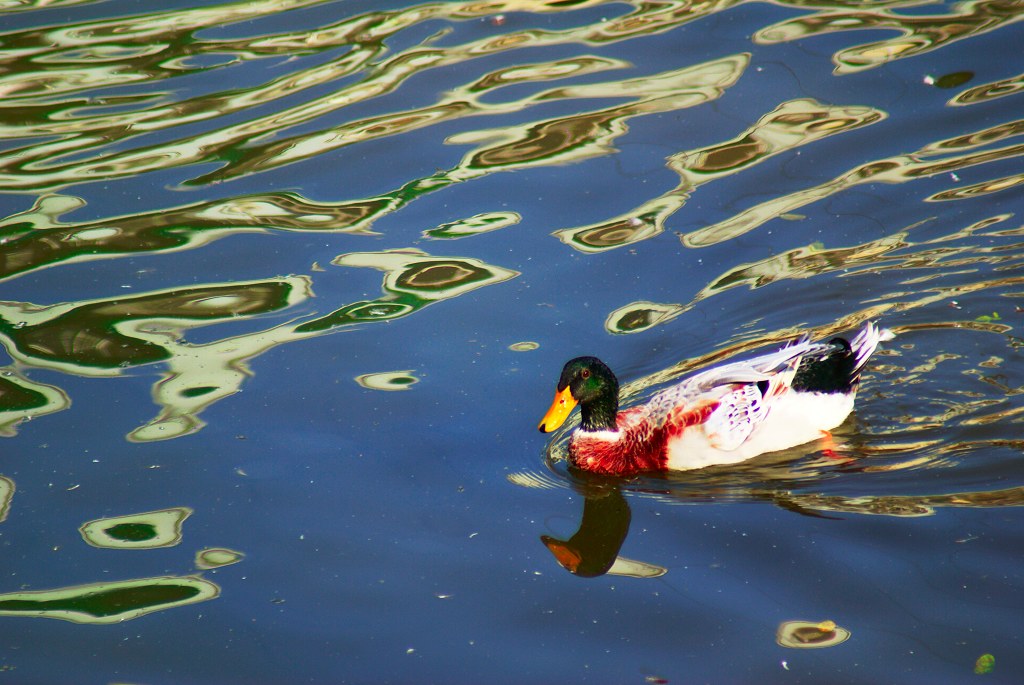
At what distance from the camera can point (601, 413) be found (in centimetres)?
650

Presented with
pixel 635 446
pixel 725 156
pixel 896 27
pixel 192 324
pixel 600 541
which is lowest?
pixel 600 541

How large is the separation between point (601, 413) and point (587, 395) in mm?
169

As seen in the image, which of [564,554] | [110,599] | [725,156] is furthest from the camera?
[725,156]

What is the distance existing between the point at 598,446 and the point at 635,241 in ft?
7.06

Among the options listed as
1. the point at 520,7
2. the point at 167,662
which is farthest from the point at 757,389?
the point at 520,7

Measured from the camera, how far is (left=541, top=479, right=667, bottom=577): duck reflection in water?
547 centimetres

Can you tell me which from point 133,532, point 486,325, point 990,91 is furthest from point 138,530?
point 990,91

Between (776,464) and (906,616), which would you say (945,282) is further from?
(906,616)

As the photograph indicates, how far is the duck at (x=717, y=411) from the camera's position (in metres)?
6.34

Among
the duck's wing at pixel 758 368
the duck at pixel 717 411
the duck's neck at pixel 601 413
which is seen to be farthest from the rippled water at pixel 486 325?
the duck's wing at pixel 758 368

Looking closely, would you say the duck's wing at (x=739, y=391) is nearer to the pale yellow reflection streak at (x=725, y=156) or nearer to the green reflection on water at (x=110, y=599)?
the pale yellow reflection streak at (x=725, y=156)

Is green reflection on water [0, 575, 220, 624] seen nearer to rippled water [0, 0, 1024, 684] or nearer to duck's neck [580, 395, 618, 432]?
rippled water [0, 0, 1024, 684]

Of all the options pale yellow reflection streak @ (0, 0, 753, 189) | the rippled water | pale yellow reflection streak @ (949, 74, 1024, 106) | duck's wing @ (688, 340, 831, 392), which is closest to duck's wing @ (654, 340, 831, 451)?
duck's wing @ (688, 340, 831, 392)

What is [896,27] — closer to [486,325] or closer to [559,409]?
[486,325]
